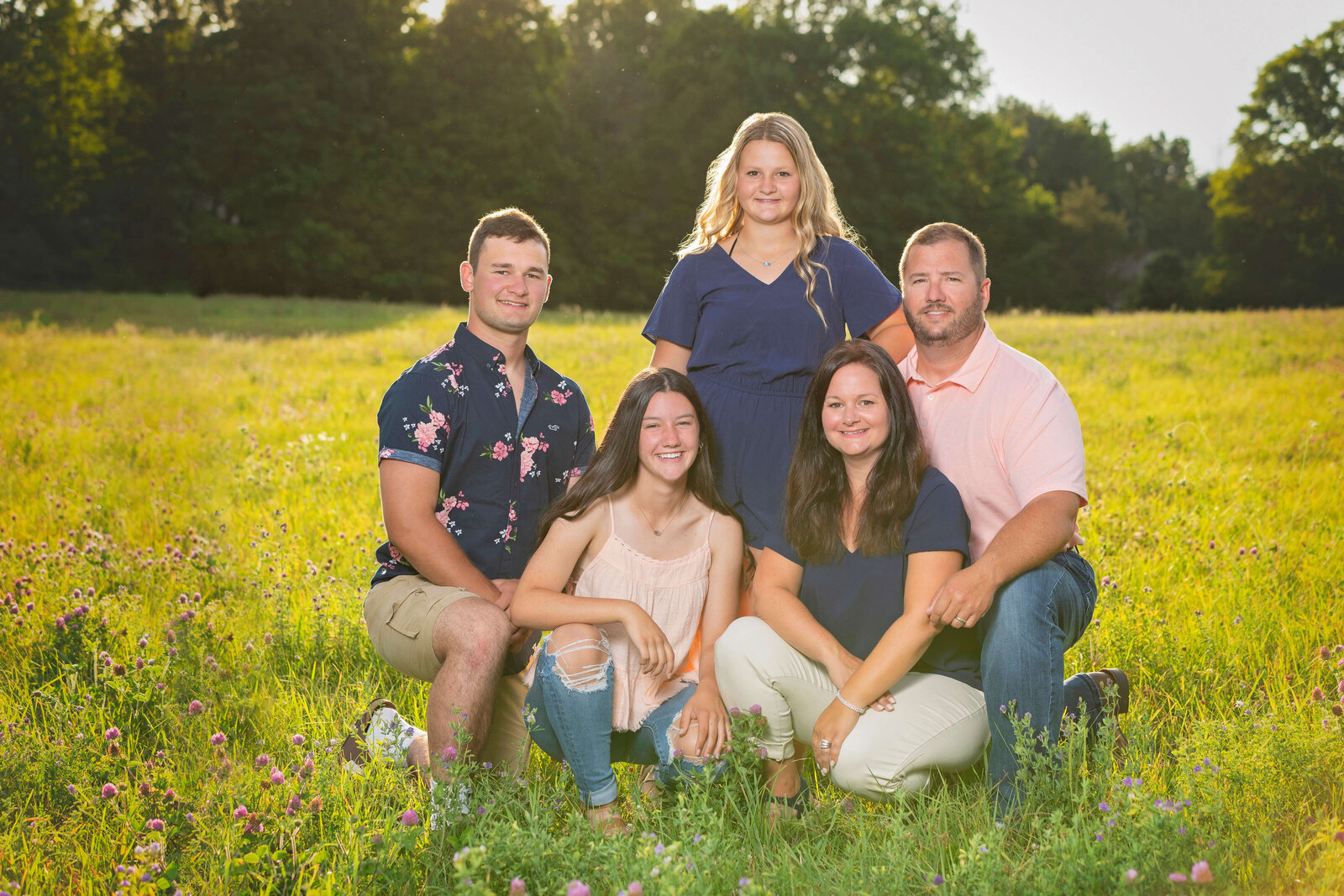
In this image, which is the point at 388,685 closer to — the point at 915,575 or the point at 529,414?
the point at 529,414

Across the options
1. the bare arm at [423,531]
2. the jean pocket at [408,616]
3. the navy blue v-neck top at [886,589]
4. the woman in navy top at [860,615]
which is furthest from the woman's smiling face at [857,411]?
the jean pocket at [408,616]

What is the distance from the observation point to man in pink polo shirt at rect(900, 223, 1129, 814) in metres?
2.93

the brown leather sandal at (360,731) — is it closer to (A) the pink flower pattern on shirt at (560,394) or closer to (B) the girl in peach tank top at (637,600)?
(B) the girl in peach tank top at (637,600)

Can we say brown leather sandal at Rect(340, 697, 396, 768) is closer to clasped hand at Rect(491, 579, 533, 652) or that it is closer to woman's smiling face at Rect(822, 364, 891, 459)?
clasped hand at Rect(491, 579, 533, 652)

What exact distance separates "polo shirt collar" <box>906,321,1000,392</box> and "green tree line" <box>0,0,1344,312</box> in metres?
36.7

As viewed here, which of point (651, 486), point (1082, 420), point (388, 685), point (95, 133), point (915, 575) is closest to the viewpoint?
point (915, 575)

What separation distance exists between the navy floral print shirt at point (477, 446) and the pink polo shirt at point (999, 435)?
1.48 meters

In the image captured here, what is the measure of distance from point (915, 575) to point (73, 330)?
19.4 meters

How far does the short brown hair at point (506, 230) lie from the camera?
3646 mm

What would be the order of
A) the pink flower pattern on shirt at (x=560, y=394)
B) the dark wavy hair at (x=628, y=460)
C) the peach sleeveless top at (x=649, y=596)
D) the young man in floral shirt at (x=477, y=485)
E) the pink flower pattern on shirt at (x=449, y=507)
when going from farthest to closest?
the pink flower pattern on shirt at (x=560, y=394), the pink flower pattern on shirt at (x=449, y=507), the dark wavy hair at (x=628, y=460), the peach sleeveless top at (x=649, y=596), the young man in floral shirt at (x=477, y=485)

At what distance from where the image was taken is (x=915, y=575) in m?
3.04

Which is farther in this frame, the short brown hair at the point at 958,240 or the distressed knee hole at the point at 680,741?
the short brown hair at the point at 958,240

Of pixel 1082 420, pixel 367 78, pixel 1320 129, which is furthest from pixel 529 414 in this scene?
pixel 1320 129

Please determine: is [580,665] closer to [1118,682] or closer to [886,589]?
[886,589]
